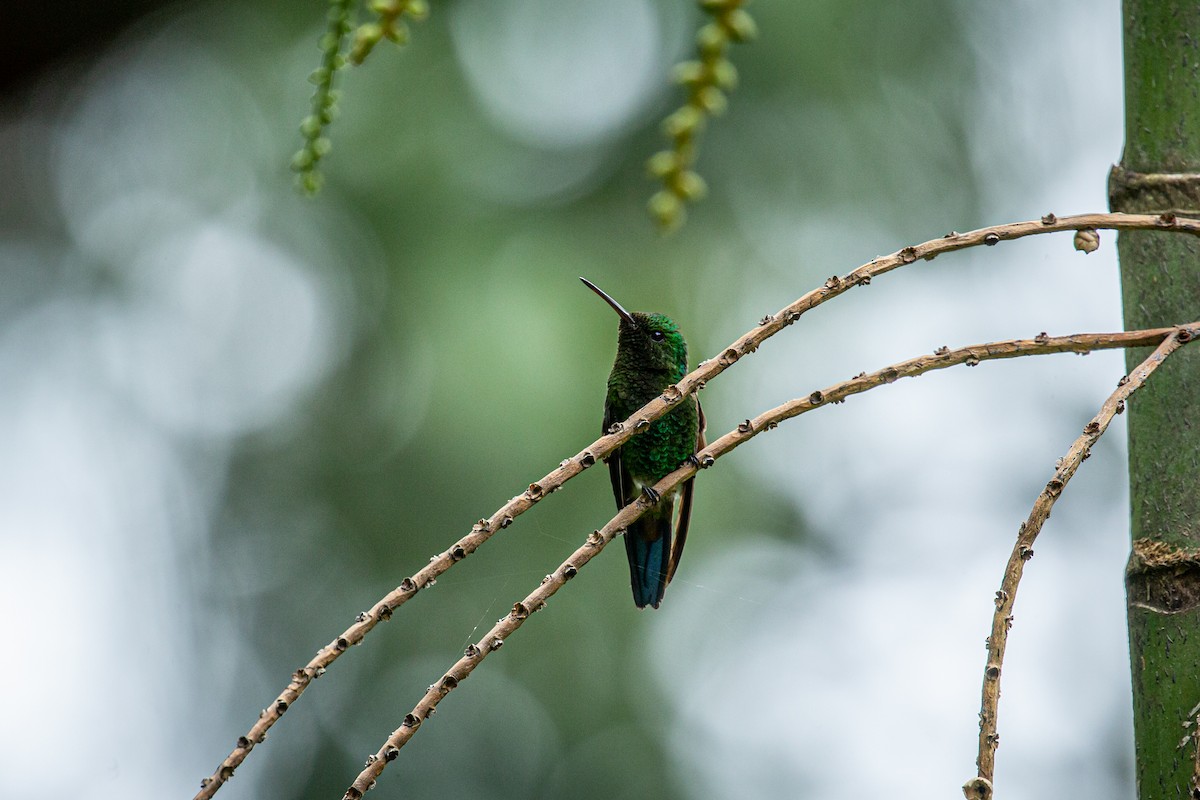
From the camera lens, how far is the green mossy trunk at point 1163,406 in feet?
3.99

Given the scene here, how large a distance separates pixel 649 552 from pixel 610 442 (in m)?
2.37

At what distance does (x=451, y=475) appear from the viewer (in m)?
5.46

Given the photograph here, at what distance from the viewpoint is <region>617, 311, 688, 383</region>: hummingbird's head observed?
3.43 metres

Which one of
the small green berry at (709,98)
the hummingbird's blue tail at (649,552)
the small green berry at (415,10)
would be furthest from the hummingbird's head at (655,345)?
the small green berry at (709,98)

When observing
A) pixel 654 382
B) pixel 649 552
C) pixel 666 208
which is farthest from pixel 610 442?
pixel 649 552

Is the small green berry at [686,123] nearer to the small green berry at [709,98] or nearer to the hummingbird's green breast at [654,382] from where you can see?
the small green berry at [709,98]

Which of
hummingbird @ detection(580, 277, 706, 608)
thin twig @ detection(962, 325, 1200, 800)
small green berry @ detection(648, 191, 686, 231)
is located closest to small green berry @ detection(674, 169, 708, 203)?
small green berry @ detection(648, 191, 686, 231)

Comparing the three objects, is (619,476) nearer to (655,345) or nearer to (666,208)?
(655,345)

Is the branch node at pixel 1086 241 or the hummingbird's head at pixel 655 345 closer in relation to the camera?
the branch node at pixel 1086 241

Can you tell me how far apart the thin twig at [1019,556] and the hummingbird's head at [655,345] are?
7.37 feet

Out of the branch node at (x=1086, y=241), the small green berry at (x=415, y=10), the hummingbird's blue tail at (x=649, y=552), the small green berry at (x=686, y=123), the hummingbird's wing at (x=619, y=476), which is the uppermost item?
the hummingbird's wing at (x=619, y=476)

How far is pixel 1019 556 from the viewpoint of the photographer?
1.12m

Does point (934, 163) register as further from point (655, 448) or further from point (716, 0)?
point (716, 0)

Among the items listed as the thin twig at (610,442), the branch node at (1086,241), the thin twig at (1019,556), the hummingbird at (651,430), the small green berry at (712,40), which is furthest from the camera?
the hummingbird at (651,430)
